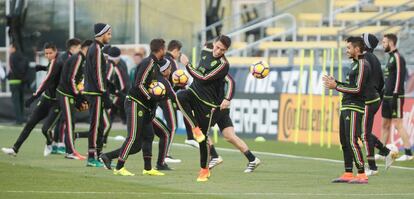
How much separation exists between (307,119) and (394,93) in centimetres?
480

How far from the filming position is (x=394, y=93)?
72.8 feet

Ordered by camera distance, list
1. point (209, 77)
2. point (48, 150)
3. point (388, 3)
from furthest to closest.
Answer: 1. point (388, 3)
2. point (48, 150)
3. point (209, 77)

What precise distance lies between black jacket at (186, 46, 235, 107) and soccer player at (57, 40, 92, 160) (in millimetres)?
3865

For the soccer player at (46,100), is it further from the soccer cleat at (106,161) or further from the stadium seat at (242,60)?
the stadium seat at (242,60)

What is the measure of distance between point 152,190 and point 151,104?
2.40 m

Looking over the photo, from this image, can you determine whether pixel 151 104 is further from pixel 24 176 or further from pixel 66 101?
pixel 66 101

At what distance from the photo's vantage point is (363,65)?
56.7 ft

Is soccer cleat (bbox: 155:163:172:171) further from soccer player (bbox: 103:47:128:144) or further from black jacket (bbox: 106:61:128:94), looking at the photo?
black jacket (bbox: 106:61:128:94)

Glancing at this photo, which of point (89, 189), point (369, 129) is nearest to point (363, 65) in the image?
point (369, 129)

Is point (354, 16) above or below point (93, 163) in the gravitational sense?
Answer: above

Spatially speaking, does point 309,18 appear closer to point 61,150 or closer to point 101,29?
point 61,150

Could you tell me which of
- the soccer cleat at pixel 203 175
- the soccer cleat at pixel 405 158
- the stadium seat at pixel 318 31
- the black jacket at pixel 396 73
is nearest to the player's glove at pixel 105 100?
the soccer cleat at pixel 203 175

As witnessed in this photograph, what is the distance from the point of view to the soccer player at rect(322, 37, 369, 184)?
17.2m

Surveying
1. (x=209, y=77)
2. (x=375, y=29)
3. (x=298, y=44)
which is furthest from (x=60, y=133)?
(x=375, y=29)
